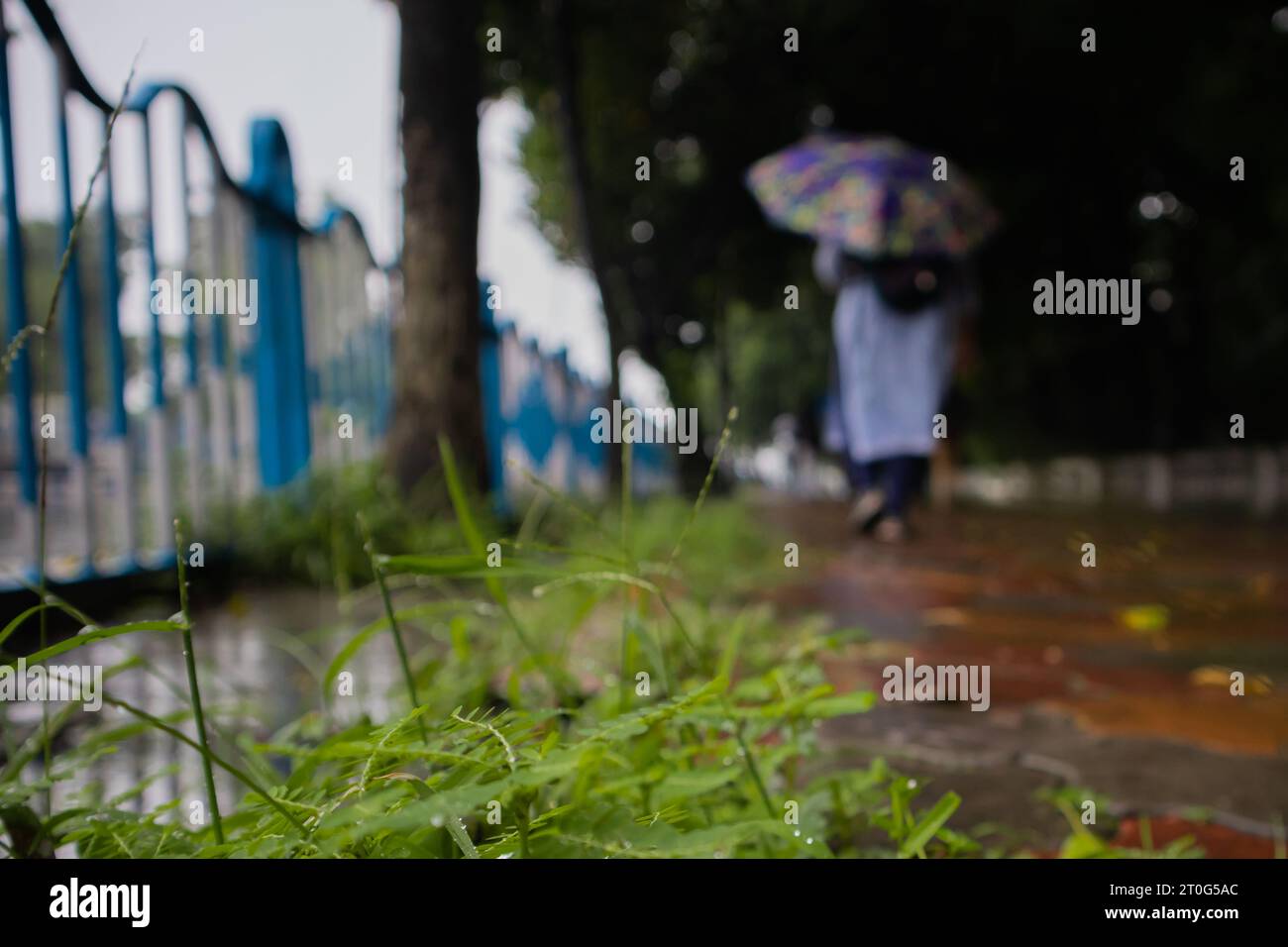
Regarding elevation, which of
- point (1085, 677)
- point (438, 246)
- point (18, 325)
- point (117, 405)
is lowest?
point (1085, 677)

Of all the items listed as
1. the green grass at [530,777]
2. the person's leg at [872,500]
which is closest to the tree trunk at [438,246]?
the person's leg at [872,500]

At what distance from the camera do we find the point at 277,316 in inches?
160

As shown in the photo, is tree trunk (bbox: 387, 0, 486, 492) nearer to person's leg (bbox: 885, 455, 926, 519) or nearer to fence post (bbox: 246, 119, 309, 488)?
fence post (bbox: 246, 119, 309, 488)

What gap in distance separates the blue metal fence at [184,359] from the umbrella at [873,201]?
243 cm

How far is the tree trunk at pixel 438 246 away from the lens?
412cm

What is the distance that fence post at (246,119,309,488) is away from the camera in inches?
154

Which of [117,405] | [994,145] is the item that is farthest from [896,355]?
[994,145]

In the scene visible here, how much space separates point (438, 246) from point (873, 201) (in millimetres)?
2493

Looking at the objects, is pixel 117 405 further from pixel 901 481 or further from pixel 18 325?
pixel 901 481

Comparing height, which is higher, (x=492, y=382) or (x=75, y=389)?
(x=492, y=382)
